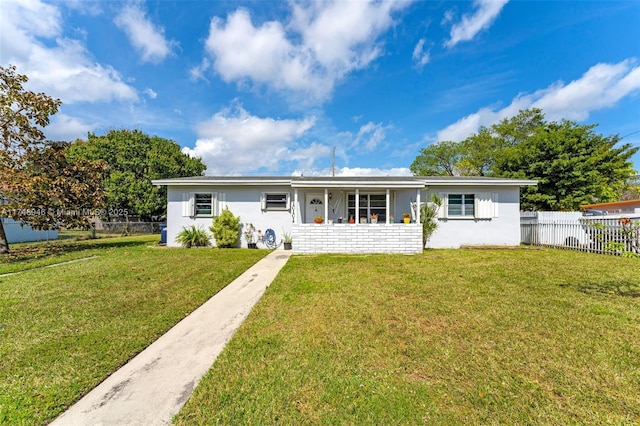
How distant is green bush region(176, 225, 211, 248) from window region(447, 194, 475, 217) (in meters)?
11.0

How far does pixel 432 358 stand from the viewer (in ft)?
9.15

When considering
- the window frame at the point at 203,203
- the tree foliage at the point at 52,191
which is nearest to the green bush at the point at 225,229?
the window frame at the point at 203,203

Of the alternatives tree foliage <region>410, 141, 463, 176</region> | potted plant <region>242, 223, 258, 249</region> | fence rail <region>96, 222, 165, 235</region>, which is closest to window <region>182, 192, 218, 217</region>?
potted plant <region>242, 223, 258, 249</region>

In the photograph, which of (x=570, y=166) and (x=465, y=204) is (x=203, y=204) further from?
(x=570, y=166)

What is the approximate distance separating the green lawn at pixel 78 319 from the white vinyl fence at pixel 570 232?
1195cm

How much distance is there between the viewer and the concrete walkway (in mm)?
2021

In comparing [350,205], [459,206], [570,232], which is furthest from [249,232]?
[570,232]

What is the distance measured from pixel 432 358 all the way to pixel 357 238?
7479 millimetres

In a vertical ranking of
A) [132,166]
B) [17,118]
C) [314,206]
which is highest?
[132,166]

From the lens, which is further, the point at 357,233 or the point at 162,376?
the point at 357,233

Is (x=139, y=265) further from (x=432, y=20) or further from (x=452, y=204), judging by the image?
(x=432, y=20)

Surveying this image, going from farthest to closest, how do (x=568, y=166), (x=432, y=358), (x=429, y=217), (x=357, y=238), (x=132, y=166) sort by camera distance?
(x=132, y=166) → (x=568, y=166) → (x=429, y=217) → (x=357, y=238) → (x=432, y=358)

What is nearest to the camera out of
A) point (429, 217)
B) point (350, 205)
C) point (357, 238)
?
point (357, 238)

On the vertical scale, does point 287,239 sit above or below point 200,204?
below
